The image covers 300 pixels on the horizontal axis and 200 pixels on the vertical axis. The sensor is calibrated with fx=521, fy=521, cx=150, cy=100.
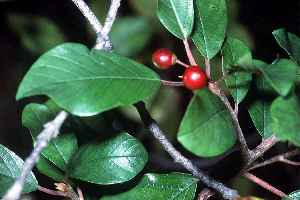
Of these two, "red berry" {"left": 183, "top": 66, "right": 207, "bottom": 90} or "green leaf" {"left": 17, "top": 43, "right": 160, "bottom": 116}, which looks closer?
"green leaf" {"left": 17, "top": 43, "right": 160, "bottom": 116}

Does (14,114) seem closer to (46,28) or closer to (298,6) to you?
(46,28)

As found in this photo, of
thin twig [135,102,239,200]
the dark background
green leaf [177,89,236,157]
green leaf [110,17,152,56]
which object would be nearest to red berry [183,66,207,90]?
green leaf [177,89,236,157]

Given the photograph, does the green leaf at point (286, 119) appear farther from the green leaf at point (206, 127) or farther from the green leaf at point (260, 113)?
the green leaf at point (260, 113)

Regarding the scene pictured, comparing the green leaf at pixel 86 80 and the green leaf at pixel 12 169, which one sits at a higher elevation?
the green leaf at pixel 86 80

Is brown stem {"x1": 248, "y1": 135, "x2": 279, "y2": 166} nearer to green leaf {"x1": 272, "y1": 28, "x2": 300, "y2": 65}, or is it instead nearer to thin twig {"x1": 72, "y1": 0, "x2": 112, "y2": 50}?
green leaf {"x1": 272, "y1": 28, "x2": 300, "y2": 65}

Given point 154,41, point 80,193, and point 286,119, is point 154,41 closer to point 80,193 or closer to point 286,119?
Result: point 80,193

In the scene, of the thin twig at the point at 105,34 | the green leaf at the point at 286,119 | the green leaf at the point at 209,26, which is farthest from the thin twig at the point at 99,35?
the green leaf at the point at 286,119
